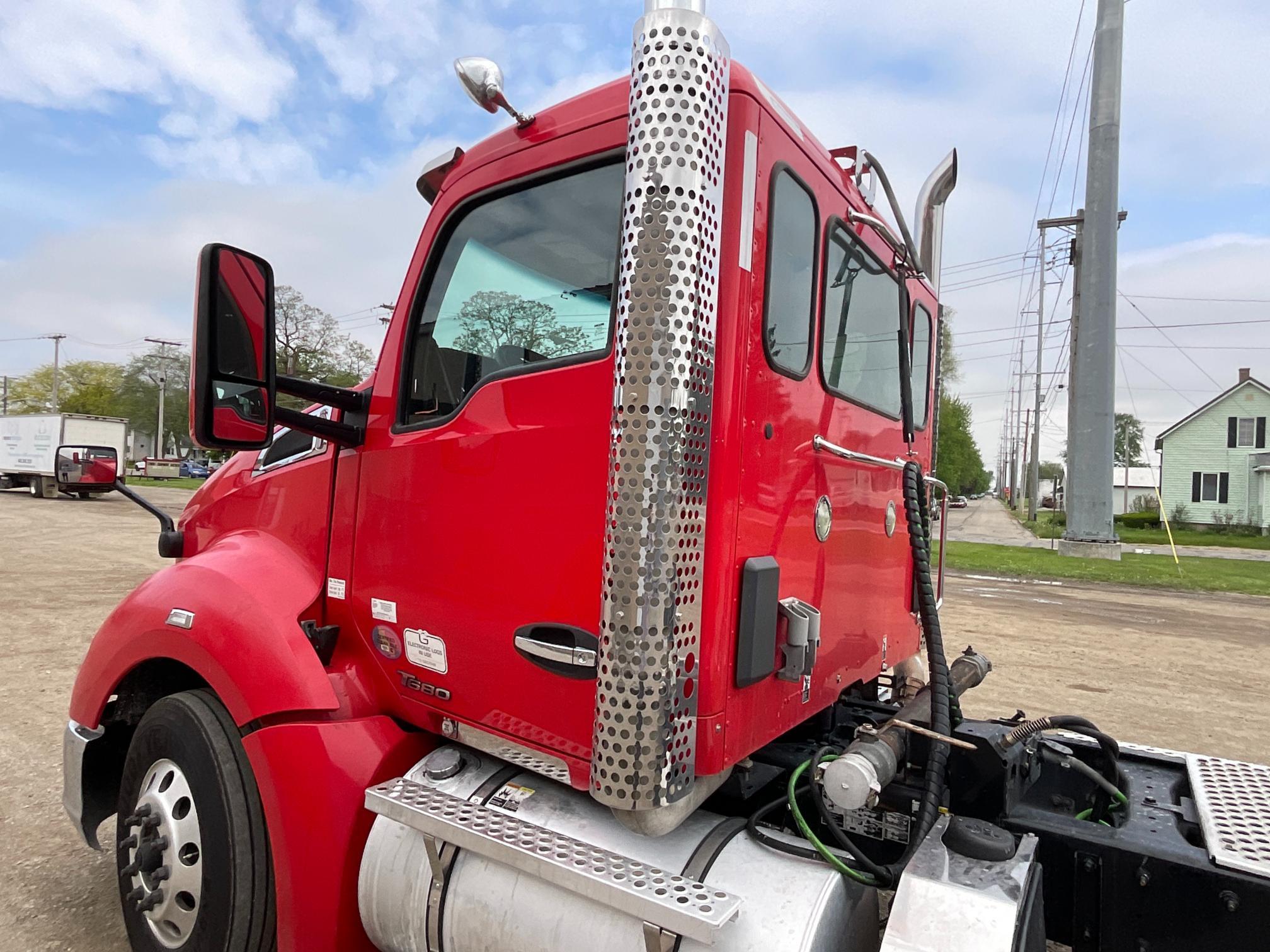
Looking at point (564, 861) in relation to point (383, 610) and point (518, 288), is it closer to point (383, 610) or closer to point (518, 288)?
point (383, 610)

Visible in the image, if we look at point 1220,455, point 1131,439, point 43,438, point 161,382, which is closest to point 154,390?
point 161,382

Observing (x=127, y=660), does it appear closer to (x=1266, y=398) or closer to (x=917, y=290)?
(x=917, y=290)

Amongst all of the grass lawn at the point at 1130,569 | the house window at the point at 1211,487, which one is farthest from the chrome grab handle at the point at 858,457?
the house window at the point at 1211,487

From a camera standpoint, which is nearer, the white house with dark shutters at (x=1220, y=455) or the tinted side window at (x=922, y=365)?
the tinted side window at (x=922, y=365)

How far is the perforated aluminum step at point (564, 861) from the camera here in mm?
1616

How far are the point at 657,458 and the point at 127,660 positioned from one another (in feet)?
7.23

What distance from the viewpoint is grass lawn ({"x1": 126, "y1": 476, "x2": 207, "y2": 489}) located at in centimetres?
4163

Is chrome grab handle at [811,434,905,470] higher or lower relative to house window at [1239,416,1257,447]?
lower

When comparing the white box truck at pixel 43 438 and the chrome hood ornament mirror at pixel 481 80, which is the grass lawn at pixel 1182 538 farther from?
the white box truck at pixel 43 438

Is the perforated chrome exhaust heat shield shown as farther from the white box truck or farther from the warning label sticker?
the white box truck

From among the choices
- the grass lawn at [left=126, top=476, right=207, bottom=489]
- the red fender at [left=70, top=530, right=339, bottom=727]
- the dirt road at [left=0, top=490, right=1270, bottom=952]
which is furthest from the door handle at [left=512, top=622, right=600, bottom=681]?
the grass lawn at [left=126, top=476, right=207, bottom=489]

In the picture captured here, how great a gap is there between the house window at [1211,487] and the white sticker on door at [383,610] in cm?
5305

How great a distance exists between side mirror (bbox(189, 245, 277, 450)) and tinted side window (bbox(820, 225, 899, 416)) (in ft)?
4.89

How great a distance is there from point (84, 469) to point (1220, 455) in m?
54.2
